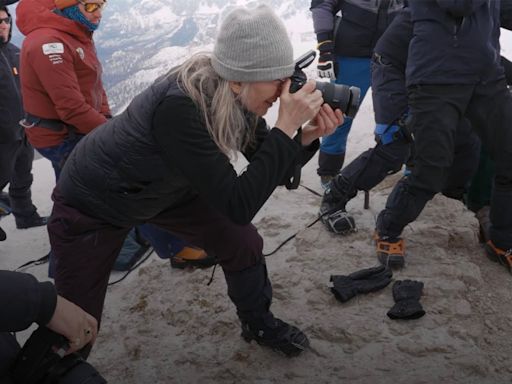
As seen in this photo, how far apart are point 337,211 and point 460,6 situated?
133 centimetres

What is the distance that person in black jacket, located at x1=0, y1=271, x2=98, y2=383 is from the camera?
1.08m

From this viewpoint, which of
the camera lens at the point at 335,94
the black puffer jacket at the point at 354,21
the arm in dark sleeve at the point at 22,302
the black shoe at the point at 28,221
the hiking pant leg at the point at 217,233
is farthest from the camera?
the black shoe at the point at 28,221

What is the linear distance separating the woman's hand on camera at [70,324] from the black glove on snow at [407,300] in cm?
135

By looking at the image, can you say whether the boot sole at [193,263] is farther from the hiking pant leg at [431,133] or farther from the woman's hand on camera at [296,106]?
the woman's hand on camera at [296,106]

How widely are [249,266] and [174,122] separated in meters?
0.72

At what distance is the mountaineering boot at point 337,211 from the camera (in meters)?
2.78

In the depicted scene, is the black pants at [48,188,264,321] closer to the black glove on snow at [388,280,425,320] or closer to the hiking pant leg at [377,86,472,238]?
the black glove on snow at [388,280,425,320]

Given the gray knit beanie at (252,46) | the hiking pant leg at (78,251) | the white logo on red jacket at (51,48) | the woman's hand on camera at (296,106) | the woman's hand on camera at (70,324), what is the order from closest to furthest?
the woman's hand on camera at (70,324) → the gray knit beanie at (252,46) → the woman's hand on camera at (296,106) → the hiking pant leg at (78,251) → the white logo on red jacket at (51,48)

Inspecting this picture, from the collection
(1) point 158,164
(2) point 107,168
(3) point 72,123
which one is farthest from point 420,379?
(3) point 72,123

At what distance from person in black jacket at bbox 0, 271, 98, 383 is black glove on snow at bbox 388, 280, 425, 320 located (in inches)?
52.8

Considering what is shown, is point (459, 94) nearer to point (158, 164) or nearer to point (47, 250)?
point (158, 164)

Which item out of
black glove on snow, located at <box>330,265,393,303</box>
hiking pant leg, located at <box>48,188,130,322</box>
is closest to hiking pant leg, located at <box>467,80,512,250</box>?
black glove on snow, located at <box>330,265,393,303</box>

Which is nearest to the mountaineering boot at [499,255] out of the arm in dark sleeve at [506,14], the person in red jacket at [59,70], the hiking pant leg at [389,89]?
the hiking pant leg at [389,89]

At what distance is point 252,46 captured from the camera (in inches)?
51.1
